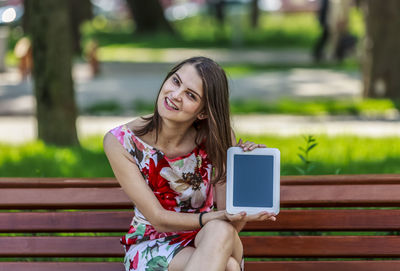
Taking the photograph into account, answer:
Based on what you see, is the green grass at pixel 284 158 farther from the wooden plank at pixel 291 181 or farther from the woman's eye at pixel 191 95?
the woman's eye at pixel 191 95

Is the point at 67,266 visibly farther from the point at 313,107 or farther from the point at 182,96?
the point at 313,107

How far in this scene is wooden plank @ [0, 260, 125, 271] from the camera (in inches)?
144

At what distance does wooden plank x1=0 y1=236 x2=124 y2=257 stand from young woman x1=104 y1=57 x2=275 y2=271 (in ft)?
0.60

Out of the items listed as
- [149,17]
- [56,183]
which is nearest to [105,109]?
[56,183]

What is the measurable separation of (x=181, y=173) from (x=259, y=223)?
1.51 ft

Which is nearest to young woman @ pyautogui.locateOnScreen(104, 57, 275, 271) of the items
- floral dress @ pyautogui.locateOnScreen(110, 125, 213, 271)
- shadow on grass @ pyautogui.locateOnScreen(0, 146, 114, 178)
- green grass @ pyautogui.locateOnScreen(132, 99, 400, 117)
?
floral dress @ pyautogui.locateOnScreen(110, 125, 213, 271)

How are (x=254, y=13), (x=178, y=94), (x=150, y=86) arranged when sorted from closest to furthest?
(x=178, y=94) → (x=150, y=86) → (x=254, y=13)

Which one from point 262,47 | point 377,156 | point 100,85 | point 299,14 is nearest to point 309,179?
point 377,156

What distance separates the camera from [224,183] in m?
3.57

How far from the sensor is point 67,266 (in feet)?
12.1

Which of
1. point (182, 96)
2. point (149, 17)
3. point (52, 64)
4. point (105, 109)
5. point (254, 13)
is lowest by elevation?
point (254, 13)

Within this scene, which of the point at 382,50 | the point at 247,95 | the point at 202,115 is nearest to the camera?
the point at 202,115

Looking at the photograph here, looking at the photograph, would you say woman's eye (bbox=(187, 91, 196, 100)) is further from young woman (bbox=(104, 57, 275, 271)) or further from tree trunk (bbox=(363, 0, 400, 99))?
tree trunk (bbox=(363, 0, 400, 99))

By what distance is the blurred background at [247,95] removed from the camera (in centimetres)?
686
